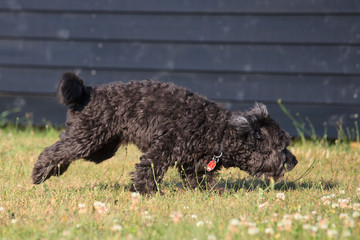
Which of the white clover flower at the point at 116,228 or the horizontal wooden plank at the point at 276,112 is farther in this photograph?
the horizontal wooden plank at the point at 276,112

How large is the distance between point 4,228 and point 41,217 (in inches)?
13.4

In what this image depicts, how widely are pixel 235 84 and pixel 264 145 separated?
8.71 feet

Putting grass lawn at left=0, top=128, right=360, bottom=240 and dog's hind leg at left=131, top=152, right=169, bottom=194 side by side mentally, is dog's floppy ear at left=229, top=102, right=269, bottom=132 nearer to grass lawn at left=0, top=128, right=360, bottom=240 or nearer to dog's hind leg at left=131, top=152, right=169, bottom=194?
grass lawn at left=0, top=128, right=360, bottom=240

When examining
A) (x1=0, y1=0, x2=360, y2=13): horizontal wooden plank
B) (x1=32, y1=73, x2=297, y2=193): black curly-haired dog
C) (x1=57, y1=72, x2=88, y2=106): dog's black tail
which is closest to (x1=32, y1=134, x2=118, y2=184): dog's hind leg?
(x1=32, y1=73, x2=297, y2=193): black curly-haired dog

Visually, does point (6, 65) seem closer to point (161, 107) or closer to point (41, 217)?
point (161, 107)

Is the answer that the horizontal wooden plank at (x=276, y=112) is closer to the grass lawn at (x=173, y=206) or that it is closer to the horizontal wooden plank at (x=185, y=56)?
the horizontal wooden plank at (x=185, y=56)

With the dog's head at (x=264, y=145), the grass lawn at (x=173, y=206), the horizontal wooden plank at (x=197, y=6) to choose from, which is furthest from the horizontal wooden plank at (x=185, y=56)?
the dog's head at (x=264, y=145)

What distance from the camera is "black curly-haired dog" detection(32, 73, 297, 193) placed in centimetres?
407

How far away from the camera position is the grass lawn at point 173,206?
2770 mm

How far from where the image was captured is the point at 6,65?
23.6 ft

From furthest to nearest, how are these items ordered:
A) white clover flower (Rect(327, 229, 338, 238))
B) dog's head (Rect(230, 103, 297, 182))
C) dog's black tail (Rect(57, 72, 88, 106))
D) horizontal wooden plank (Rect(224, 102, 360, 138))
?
horizontal wooden plank (Rect(224, 102, 360, 138))
dog's head (Rect(230, 103, 297, 182))
dog's black tail (Rect(57, 72, 88, 106))
white clover flower (Rect(327, 229, 338, 238))

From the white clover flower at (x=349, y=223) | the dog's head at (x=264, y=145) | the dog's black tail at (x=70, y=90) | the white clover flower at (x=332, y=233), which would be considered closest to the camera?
the white clover flower at (x=332, y=233)

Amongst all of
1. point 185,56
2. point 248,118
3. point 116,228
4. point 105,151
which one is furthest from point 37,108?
point 116,228

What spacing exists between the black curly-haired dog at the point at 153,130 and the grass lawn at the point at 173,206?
0.22m
